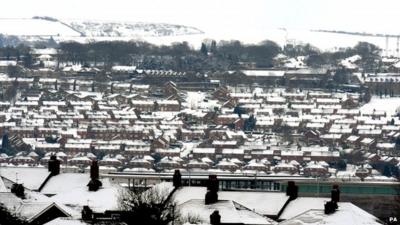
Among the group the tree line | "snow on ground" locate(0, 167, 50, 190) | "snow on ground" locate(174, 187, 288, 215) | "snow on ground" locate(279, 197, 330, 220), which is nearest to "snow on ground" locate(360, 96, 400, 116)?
the tree line

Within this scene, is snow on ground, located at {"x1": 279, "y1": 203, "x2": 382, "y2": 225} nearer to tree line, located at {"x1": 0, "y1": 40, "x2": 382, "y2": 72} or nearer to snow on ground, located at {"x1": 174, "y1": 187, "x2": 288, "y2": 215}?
snow on ground, located at {"x1": 174, "y1": 187, "x2": 288, "y2": 215}

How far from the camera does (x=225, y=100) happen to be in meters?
132

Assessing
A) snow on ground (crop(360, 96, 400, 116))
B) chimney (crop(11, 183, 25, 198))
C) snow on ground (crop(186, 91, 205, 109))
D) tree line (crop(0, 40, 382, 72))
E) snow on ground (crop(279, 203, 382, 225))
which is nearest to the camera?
snow on ground (crop(279, 203, 382, 225))

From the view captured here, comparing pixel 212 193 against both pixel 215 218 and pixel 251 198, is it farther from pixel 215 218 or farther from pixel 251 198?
pixel 215 218

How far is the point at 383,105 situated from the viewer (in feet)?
436

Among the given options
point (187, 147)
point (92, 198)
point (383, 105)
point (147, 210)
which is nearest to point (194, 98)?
point (383, 105)

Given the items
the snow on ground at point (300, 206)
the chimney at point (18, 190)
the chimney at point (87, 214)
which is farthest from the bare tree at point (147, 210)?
the snow on ground at point (300, 206)

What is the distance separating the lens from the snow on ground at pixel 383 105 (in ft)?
422

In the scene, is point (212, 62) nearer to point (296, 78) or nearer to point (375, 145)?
point (296, 78)

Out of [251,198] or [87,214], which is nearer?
[87,214]

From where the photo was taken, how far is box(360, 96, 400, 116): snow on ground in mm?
128688

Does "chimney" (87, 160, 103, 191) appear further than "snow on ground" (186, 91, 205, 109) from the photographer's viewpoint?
No

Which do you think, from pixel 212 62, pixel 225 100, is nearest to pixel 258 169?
pixel 225 100

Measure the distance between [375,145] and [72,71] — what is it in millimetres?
41176
